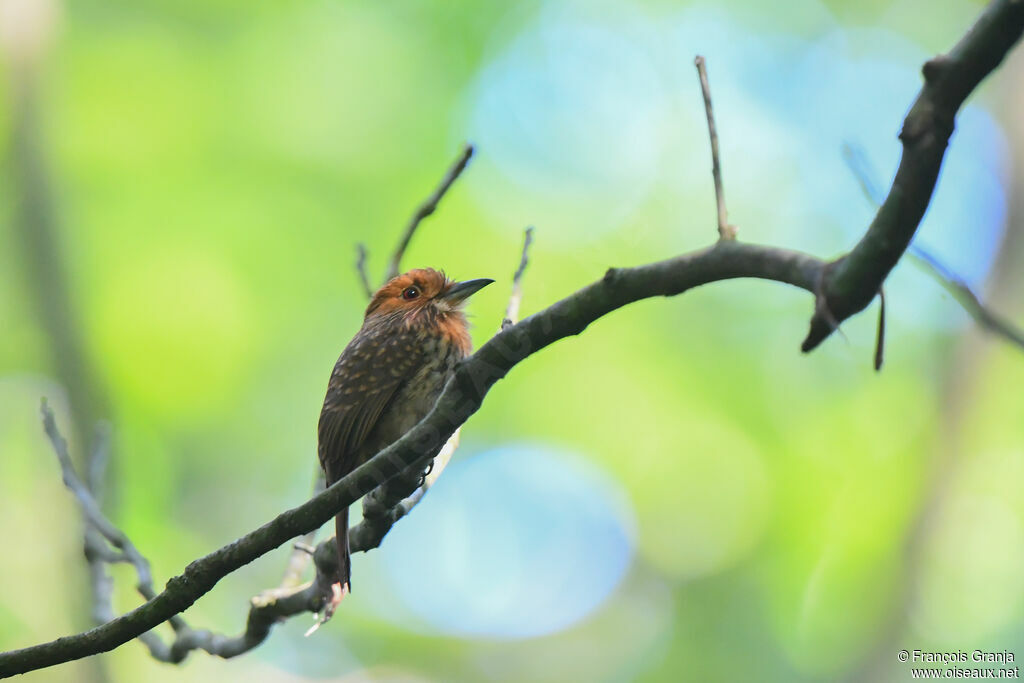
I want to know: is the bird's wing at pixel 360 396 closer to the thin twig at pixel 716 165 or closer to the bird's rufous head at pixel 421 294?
the bird's rufous head at pixel 421 294

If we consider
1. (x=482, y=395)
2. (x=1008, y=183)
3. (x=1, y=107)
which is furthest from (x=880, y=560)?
(x=1, y=107)

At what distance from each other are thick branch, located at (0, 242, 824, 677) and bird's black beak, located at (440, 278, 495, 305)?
1934 millimetres

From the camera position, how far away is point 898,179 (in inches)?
62.7

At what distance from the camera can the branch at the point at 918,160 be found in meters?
1.48

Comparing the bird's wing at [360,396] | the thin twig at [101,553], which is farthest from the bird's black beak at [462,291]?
the thin twig at [101,553]

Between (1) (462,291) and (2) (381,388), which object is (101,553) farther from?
(1) (462,291)

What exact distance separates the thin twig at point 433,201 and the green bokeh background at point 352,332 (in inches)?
203

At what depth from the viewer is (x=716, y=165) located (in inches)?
85.4

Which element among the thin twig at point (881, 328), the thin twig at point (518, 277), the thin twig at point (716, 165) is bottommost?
the thin twig at point (518, 277)

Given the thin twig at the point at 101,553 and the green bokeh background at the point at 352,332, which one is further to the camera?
the green bokeh background at the point at 352,332

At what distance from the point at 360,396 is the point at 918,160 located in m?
2.79

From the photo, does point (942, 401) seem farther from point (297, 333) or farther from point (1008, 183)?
point (297, 333)

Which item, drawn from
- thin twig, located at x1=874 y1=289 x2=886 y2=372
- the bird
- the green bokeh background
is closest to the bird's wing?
the bird

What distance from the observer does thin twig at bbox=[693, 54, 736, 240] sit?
2.03m
